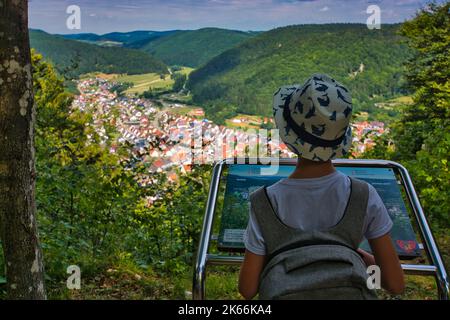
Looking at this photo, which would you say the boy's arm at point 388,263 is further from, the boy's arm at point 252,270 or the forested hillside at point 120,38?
the forested hillside at point 120,38

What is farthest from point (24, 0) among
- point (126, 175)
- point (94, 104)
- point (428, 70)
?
point (428, 70)

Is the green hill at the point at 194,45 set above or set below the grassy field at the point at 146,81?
above

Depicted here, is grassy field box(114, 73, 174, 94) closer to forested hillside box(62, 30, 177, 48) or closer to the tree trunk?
forested hillside box(62, 30, 177, 48)

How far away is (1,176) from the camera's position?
83.7 inches

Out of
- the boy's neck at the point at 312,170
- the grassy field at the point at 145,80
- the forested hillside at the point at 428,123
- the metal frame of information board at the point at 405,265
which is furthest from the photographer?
the grassy field at the point at 145,80

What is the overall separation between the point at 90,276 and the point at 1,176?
1718mm

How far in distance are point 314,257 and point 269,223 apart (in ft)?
0.54

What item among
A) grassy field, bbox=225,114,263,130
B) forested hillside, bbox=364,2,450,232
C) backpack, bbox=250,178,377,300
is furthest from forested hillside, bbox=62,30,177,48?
backpack, bbox=250,178,377,300

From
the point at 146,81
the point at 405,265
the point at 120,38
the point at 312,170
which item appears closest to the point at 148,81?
the point at 146,81

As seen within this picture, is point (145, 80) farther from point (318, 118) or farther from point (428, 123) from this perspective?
point (318, 118)

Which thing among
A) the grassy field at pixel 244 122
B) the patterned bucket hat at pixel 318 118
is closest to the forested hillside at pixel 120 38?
the grassy field at pixel 244 122

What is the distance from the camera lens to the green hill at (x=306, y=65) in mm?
17000

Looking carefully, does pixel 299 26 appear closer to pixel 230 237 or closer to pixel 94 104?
pixel 94 104

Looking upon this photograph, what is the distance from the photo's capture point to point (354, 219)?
1506 mm
